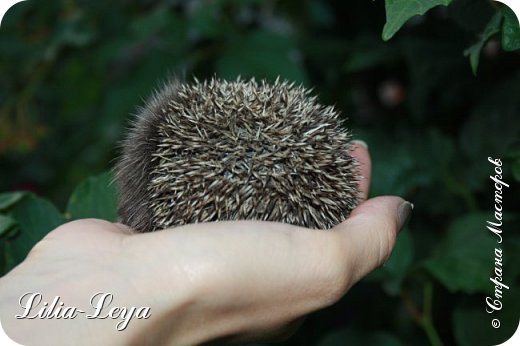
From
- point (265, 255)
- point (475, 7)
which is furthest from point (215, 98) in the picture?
point (475, 7)

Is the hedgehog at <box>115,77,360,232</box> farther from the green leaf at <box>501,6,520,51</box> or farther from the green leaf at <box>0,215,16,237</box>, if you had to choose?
the green leaf at <box>501,6,520,51</box>

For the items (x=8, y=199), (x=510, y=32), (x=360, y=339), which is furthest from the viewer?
(x=360, y=339)

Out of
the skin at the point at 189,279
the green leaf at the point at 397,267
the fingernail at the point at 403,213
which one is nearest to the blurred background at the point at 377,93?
the green leaf at the point at 397,267

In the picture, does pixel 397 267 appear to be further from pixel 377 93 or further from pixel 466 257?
pixel 377 93

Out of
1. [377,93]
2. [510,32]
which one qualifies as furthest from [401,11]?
[377,93]

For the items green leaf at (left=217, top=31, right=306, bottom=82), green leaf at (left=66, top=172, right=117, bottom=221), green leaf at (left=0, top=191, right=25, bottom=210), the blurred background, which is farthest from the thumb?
green leaf at (left=217, top=31, right=306, bottom=82)
